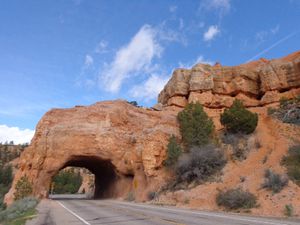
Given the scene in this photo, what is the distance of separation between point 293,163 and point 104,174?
3145cm

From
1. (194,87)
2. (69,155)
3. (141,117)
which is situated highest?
(194,87)

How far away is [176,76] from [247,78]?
408 inches

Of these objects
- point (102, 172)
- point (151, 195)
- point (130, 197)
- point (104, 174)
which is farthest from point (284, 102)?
point (102, 172)

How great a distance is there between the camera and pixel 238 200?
69.3ft

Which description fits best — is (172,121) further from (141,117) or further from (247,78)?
(247,78)

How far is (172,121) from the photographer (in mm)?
40000

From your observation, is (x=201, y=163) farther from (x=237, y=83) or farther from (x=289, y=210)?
(x=237, y=83)

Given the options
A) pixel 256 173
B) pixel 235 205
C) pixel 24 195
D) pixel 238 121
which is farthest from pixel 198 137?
pixel 24 195

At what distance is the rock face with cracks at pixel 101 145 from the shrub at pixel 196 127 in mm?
2694

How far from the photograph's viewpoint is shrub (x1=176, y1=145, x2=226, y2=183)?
1142 inches

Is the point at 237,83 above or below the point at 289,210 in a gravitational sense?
above

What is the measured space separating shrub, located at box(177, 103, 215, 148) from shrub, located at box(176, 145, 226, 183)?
3291mm

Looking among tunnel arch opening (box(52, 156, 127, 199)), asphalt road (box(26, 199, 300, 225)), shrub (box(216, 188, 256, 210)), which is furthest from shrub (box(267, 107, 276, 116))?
asphalt road (box(26, 199, 300, 225))

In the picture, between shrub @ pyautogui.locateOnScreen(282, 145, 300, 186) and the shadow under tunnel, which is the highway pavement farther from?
the shadow under tunnel
